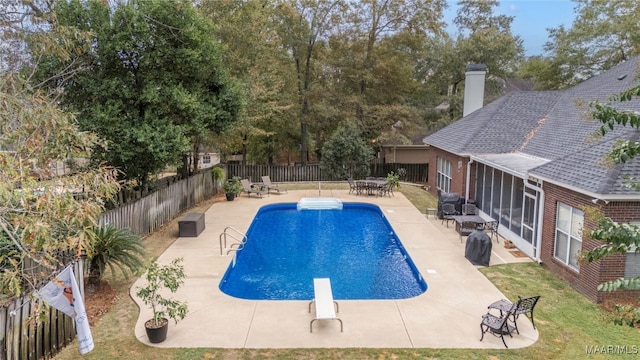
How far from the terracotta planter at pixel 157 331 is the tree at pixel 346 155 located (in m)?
18.4

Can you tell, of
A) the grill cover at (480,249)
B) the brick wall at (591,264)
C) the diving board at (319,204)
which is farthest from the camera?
the diving board at (319,204)

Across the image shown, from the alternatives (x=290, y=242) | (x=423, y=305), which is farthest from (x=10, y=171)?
(x=290, y=242)

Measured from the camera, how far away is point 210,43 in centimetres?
1452

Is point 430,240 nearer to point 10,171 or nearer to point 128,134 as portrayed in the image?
point 128,134

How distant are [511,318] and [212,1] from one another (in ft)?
61.7

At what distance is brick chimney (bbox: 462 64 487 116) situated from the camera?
22.2 metres

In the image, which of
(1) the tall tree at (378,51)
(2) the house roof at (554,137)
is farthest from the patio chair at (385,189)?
(1) the tall tree at (378,51)

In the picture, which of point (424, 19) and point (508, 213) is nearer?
point (508, 213)

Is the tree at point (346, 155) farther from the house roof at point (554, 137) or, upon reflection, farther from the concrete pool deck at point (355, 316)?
the concrete pool deck at point (355, 316)

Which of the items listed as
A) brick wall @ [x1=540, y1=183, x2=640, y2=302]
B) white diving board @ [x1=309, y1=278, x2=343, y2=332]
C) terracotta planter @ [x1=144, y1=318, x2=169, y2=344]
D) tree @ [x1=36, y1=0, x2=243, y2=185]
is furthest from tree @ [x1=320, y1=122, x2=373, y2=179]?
terracotta planter @ [x1=144, y1=318, x2=169, y2=344]

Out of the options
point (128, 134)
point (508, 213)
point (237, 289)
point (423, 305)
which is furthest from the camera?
point (508, 213)

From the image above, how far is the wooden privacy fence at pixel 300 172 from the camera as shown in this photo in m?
27.2

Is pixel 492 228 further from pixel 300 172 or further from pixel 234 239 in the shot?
pixel 300 172

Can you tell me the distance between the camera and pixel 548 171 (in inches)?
438
